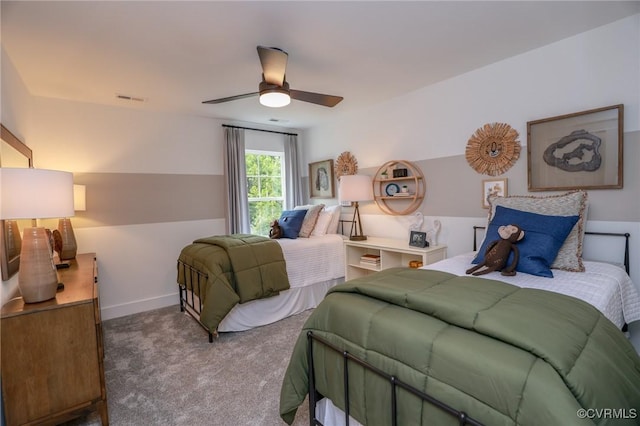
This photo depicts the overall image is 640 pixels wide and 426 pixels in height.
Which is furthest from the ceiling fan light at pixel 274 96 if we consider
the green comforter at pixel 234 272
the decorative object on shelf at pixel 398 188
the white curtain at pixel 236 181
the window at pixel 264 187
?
the window at pixel 264 187

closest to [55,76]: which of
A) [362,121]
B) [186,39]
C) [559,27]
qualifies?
[186,39]

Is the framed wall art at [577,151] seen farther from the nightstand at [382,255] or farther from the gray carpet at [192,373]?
the gray carpet at [192,373]

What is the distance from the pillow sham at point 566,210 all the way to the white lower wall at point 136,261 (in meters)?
3.72

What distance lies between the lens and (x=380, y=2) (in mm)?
1812

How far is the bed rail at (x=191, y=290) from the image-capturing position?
302cm

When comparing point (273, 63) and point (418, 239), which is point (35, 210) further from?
point (418, 239)

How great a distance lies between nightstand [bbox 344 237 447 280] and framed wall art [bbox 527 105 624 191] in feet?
3.37

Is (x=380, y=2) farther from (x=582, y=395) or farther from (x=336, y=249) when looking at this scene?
(x=336, y=249)

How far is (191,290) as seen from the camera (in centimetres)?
325

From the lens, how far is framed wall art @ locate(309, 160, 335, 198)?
179 inches

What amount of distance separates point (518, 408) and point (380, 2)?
205 centimetres

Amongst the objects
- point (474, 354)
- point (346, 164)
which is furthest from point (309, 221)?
point (474, 354)

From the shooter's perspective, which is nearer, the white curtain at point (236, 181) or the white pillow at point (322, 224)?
the white pillow at point (322, 224)

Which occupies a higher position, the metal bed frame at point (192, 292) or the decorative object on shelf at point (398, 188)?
the decorative object on shelf at point (398, 188)
